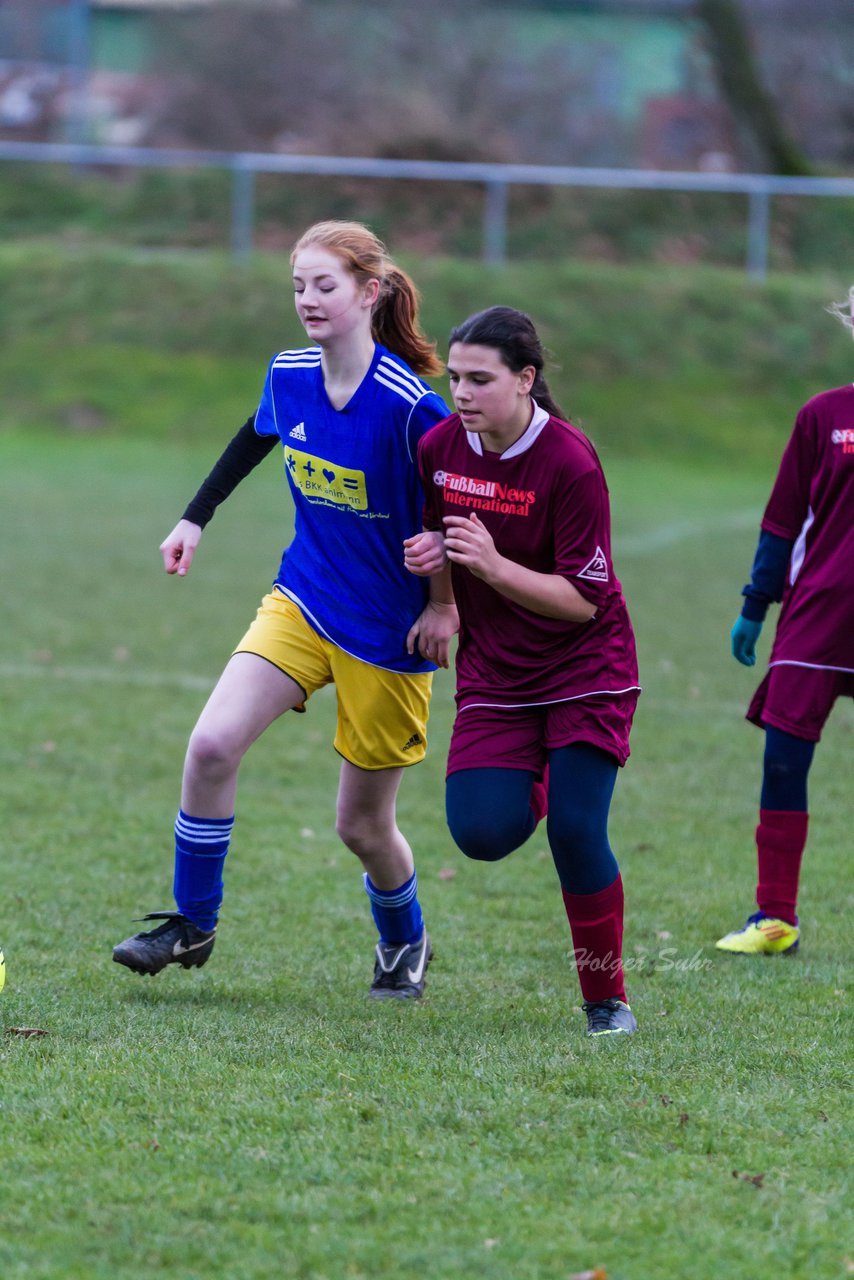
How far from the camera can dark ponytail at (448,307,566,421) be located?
4.10 meters

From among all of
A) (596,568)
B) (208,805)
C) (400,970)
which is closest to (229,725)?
(208,805)

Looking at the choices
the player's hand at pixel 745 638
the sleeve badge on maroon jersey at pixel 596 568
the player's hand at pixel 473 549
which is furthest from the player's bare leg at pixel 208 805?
the player's hand at pixel 745 638

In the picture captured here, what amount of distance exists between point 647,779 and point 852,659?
8.77ft

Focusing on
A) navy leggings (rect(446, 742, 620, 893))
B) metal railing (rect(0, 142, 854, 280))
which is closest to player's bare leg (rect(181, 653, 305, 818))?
navy leggings (rect(446, 742, 620, 893))

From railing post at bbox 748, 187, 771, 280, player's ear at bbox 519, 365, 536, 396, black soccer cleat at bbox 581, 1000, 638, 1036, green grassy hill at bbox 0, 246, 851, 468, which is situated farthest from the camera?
railing post at bbox 748, 187, 771, 280

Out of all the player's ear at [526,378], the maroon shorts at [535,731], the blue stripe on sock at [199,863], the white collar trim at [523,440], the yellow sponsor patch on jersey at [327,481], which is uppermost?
the player's ear at [526,378]

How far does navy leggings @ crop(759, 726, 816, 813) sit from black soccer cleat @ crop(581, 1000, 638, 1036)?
1.20 m

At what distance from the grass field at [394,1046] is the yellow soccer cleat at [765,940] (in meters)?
0.08

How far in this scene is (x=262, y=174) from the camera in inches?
987

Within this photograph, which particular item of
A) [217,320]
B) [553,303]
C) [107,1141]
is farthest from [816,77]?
[107,1141]

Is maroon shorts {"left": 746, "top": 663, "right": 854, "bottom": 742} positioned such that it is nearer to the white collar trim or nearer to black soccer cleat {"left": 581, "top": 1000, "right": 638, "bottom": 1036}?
black soccer cleat {"left": 581, "top": 1000, "right": 638, "bottom": 1036}

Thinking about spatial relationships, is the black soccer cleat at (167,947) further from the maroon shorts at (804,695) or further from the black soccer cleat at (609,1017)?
the maroon shorts at (804,695)

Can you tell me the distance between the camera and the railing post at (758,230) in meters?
24.2

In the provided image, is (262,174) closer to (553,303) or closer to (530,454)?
(553,303)
